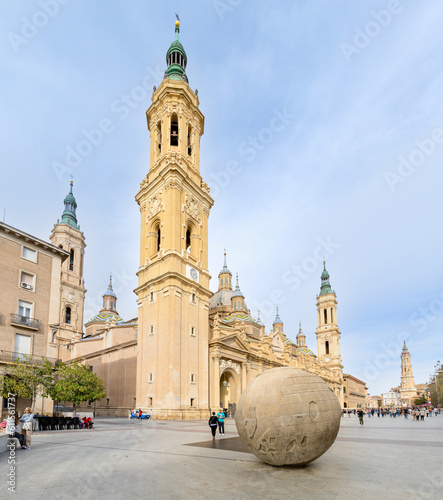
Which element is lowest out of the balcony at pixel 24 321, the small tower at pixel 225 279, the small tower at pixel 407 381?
the small tower at pixel 407 381

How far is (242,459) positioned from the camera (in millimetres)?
10086

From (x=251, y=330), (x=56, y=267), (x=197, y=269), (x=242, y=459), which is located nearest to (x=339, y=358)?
(x=251, y=330)

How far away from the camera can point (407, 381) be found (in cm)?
18725

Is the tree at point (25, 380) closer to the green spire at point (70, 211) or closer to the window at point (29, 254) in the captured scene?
the window at point (29, 254)

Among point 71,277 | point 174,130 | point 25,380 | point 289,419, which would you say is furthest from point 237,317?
point 289,419

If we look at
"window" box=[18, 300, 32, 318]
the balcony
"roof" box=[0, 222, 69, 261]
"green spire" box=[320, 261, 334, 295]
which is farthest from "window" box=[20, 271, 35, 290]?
"green spire" box=[320, 261, 334, 295]

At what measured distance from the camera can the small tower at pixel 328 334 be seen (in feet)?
322

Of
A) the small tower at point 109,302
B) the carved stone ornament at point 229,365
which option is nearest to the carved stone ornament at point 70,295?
the small tower at point 109,302

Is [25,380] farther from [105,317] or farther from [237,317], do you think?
[105,317]

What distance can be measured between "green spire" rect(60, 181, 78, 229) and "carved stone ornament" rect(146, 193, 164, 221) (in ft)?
102

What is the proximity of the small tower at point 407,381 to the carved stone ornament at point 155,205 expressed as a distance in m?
182

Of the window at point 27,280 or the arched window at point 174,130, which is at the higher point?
the arched window at point 174,130

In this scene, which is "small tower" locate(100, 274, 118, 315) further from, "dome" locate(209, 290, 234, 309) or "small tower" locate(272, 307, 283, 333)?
"small tower" locate(272, 307, 283, 333)

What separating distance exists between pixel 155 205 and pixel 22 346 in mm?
19740
